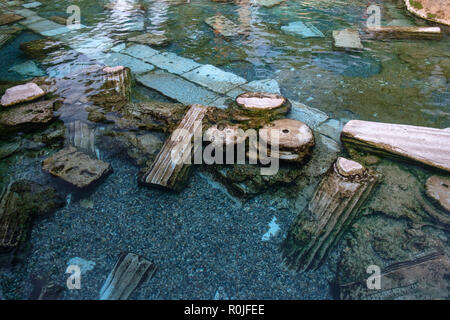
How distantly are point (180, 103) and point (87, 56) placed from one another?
7.63ft

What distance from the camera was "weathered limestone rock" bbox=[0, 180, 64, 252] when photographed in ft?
6.50

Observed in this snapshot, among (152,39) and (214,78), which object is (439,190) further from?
(152,39)

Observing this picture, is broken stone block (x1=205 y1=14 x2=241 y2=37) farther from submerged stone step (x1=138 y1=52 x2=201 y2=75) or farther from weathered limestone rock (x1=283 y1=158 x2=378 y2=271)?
weathered limestone rock (x1=283 y1=158 x2=378 y2=271)

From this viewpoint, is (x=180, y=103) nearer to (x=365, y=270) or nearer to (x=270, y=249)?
(x=270, y=249)

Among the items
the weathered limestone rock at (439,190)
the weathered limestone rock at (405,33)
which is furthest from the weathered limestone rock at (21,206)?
the weathered limestone rock at (405,33)

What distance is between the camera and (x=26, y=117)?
2.89 meters

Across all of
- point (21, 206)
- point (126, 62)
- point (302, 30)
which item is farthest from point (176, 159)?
point (302, 30)

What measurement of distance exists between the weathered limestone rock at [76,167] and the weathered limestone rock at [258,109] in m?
1.44

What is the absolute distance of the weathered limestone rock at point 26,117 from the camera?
2.82 metres

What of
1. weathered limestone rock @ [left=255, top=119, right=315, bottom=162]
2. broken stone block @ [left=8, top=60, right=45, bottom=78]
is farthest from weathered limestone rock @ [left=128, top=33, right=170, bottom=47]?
weathered limestone rock @ [left=255, top=119, right=315, bottom=162]

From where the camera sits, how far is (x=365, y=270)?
5.96 ft

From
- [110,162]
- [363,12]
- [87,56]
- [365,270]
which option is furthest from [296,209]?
[363,12]

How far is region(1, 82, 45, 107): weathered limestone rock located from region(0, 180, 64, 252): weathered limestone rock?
1.27 metres
